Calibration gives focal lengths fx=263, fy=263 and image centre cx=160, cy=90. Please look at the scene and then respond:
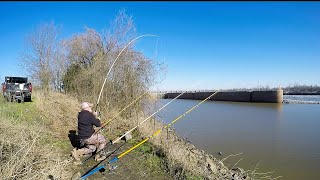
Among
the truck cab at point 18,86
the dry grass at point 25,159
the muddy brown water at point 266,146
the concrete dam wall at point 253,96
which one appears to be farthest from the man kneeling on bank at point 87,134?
the concrete dam wall at point 253,96

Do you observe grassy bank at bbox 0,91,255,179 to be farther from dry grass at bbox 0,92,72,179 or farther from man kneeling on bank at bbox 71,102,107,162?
man kneeling on bank at bbox 71,102,107,162

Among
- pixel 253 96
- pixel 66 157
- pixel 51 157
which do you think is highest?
pixel 253 96

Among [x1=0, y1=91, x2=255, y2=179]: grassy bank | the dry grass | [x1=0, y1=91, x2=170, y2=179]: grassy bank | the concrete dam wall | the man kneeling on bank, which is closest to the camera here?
the dry grass

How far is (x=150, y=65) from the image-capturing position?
36.3ft

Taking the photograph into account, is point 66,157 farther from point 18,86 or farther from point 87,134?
point 18,86

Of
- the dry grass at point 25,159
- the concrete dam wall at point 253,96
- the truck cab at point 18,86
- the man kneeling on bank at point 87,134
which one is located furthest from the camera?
the concrete dam wall at point 253,96

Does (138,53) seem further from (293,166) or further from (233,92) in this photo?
(233,92)

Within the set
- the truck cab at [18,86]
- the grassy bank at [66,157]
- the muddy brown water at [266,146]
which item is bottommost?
the muddy brown water at [266,146]

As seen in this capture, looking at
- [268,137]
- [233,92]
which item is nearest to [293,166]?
[268,137]

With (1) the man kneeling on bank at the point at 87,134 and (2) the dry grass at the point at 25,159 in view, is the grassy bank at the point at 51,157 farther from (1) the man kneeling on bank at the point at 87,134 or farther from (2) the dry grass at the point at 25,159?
(1) the man kneeling on bank at the point at 87,134

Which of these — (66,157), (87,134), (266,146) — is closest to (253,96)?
(266,146)

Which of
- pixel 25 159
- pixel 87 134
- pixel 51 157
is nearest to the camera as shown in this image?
pixel 25 159

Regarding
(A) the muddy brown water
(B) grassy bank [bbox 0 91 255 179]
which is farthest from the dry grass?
(A) the muddy brown water

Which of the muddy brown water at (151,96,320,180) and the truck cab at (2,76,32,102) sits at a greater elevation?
the truck cab at (2,76,32,102)
